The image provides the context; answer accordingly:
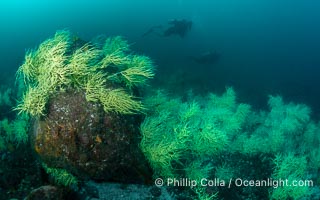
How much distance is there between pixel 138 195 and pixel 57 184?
4.67ft

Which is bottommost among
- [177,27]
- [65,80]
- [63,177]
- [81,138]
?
[63,177]

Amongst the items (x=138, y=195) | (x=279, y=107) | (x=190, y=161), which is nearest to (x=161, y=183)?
(x=138, y=195)

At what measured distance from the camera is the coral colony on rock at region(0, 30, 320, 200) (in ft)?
15.6

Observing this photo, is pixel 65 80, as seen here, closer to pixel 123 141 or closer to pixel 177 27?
pixel 123 141

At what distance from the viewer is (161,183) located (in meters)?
5.59

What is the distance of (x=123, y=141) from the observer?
4922 millimetres

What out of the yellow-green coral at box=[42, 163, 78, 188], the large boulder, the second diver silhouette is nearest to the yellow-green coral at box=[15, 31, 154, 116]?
the large boulder

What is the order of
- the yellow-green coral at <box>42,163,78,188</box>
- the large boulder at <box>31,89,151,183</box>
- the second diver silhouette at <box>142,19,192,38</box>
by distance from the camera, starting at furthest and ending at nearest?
the second diver silhouette at <box>142,19,192,38</box> < the yellow-green coral at <box>42,163,78,188</box> < the large boulder at <box>31,89,151,183</box>

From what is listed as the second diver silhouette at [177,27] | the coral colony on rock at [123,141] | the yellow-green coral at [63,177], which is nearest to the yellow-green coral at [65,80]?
the coral colony on rock at [123,141]

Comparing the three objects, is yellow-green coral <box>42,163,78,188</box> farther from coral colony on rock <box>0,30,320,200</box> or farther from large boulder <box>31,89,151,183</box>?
large boulder <box>31,89,151,183</box>

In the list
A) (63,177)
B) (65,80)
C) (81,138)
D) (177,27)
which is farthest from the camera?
(177,27)

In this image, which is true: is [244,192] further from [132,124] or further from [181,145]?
[132,124]

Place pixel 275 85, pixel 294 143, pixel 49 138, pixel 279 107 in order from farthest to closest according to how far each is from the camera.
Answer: pixel 275 85 < pixel 279 107 < pixel 294 143 < pixel 49 138

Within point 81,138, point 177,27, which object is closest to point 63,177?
point 81,138
